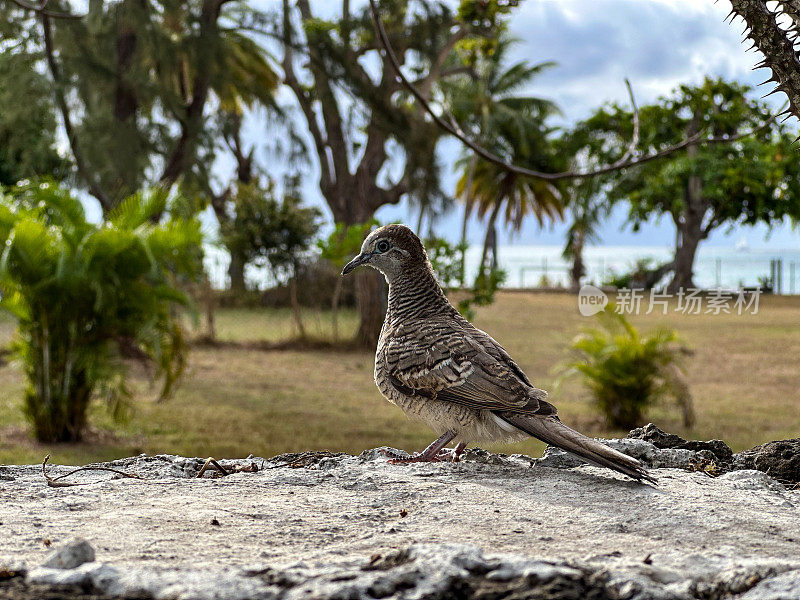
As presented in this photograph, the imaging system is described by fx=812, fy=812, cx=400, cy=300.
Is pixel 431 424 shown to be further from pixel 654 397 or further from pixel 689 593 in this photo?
pixel 654 397

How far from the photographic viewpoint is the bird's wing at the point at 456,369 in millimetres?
2635

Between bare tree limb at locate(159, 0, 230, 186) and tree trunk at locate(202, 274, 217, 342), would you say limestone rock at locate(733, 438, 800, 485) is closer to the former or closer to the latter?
bare tree limb at locate(159, 0, 230, 186)

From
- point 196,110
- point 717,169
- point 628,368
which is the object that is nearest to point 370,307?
point 196,110

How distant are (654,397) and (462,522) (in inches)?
238

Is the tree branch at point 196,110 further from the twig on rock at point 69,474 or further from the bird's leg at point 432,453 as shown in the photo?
the bird's leg at point 432,453

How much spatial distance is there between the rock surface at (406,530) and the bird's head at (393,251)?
2.38ft

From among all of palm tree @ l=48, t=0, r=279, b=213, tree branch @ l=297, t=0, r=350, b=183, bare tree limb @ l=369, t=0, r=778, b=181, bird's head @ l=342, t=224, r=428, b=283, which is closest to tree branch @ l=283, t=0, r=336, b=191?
tree branch @ l=297, t=0, r=350, b=183

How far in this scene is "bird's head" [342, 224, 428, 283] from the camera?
286 centimetres

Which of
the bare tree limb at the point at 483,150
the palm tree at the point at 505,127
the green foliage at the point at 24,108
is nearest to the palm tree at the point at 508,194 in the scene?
the palm tree at the point at 505,127

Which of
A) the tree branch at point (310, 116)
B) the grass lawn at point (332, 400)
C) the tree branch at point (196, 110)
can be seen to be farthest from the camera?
the tree branch at point (310, 116)

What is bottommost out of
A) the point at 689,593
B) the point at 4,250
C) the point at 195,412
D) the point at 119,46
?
the point at 195,412

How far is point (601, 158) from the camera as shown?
2797 centimetres

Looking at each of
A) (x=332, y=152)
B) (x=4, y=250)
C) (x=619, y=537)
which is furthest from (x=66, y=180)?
(x=619, y=537)

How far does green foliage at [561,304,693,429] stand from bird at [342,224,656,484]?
4.90m
